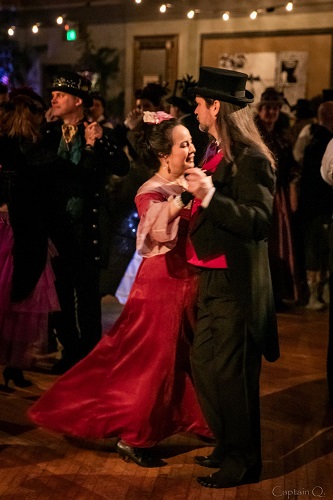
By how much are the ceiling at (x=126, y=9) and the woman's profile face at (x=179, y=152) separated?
622cm

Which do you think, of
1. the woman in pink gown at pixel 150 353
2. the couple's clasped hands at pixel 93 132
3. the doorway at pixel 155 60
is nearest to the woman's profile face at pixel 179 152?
the woman in pink gown at pixel 150 353

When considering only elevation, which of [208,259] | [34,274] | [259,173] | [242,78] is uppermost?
[242,78]

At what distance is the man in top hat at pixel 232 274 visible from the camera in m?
2.99

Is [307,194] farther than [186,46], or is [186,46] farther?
[186,46]

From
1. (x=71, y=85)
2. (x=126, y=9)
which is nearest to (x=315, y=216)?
(x=71, y=85)

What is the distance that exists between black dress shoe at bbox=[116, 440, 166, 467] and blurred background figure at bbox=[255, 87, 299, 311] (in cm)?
356

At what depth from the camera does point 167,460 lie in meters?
3.55

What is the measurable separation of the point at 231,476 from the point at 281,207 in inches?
160

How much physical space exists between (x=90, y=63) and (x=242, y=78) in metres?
9.04

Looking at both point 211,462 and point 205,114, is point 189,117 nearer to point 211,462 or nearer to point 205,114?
point 205,114

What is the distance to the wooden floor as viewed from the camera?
3205 mm

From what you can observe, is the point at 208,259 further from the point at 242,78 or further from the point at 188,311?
the point at 242,78

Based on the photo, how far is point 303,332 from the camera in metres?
6.11

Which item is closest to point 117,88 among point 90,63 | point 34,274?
point 90,63
